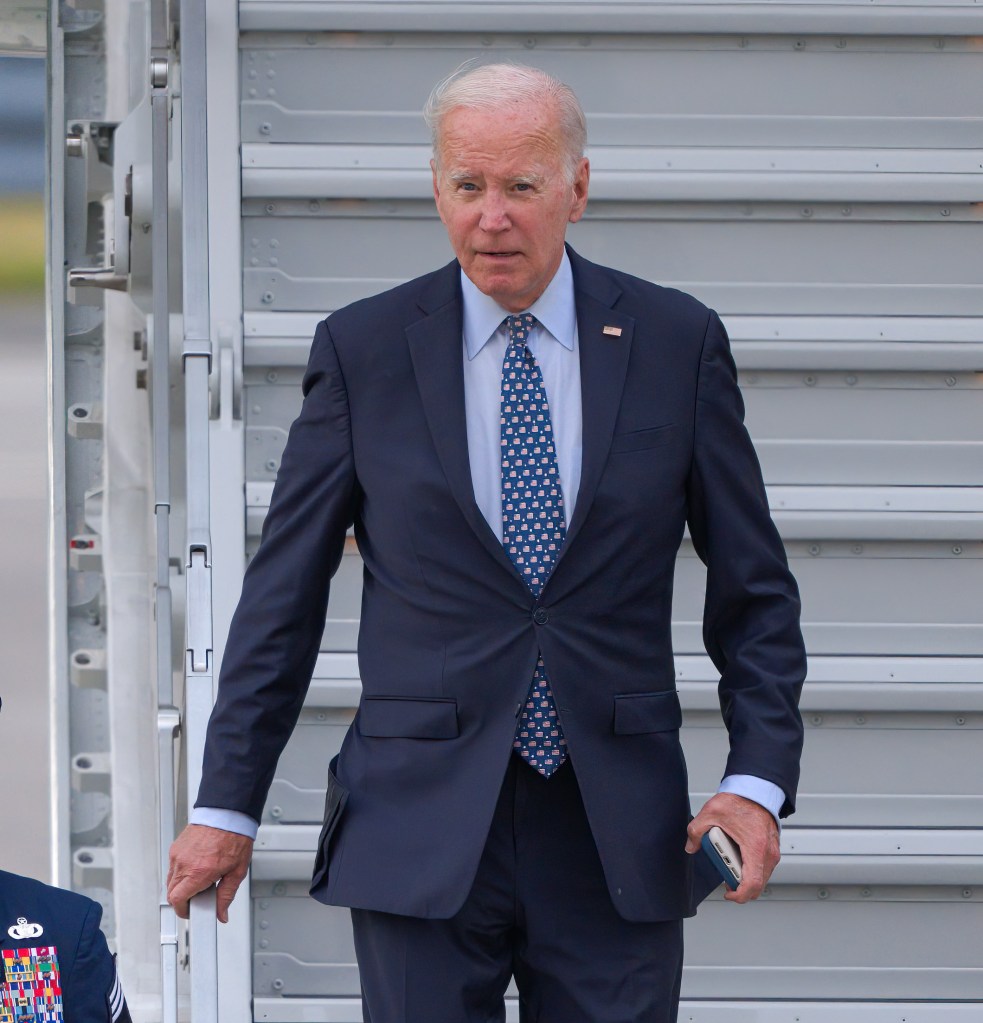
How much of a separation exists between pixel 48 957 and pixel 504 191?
1.01 meters

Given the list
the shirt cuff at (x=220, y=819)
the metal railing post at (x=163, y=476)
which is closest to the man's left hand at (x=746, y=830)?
the shirt cuff at (x=220, y=819)

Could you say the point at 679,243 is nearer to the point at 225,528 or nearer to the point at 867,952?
the point at 225,528

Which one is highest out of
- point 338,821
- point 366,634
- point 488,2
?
point 488,2

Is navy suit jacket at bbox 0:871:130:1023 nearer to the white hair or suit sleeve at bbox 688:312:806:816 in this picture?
suit sleeve at bbox 688:312:806:816

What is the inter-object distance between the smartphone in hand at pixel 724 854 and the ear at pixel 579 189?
771mm

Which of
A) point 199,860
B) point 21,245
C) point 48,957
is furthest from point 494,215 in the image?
point 21,245

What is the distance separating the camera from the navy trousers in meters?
2.13

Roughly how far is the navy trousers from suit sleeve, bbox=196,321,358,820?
9.6 inches

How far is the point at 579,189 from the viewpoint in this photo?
227cm

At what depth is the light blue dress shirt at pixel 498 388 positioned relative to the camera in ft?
7.21

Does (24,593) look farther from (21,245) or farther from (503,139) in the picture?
(503,139)

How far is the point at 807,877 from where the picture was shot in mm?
3188

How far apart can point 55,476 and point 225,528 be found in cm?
91

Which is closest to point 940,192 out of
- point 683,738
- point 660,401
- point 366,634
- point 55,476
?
point 683,738
